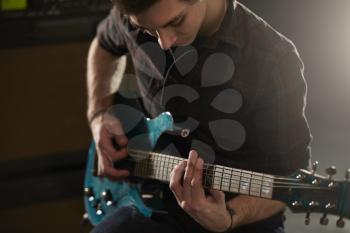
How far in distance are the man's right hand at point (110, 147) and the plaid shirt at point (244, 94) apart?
0.15 m

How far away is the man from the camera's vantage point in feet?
3.20

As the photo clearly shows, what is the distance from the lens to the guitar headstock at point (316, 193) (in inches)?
34.9

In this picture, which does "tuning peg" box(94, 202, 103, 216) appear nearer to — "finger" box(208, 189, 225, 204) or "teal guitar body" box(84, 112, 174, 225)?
"teal guitar body" box(84, 112, 174, 225)

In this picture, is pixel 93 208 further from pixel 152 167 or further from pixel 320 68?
pixel 320 68

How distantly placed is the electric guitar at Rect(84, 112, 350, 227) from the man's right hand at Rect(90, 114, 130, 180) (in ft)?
0.04

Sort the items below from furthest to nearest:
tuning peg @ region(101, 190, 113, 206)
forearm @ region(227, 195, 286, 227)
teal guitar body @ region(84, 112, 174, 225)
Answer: tuning peg @ region(101, 190, 113, 206) → teal guitar body @ region(84, 112, 174, 225) → forearm @ region(227, 195, 286, 227)

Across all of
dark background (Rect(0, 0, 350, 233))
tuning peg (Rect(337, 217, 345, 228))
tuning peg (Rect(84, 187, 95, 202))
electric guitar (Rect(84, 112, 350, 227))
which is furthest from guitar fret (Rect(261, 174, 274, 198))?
dark background (Rect(0, 0, 350, 233))

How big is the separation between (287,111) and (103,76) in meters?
0.44

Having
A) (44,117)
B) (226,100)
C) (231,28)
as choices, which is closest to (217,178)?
(226,100)

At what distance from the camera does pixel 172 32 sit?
3.17ft

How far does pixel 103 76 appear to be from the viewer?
1.28m

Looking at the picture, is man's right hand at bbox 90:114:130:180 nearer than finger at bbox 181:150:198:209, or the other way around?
finger at bbox 181:150:198:209

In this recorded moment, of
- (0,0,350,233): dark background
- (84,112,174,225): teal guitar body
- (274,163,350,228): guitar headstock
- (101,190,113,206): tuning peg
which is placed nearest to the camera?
(274,163,350,228): guitar headstock

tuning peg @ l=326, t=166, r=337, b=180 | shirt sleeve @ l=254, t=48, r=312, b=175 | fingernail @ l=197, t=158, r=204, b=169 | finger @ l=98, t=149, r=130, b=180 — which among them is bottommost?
finger @ l=98, t=149, r=130, b=180
